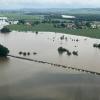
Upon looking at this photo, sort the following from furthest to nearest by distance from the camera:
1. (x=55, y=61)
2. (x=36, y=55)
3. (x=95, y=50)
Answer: (x=95, y=50), (x=36, y=55), (x=55, y=61)

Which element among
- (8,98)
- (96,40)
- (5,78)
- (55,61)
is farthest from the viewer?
(96,40)

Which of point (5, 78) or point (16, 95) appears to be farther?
point (5, 78)

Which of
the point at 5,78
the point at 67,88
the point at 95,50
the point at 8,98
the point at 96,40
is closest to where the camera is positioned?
the point at 8,98

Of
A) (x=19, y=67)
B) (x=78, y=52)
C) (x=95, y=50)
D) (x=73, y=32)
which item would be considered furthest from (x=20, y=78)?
(x=73, y=32)

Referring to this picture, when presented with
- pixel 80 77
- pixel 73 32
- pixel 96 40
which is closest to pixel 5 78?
pixel 80 77

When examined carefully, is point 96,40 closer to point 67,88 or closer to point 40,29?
point 40,29

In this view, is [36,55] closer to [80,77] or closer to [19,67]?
[19,67]
